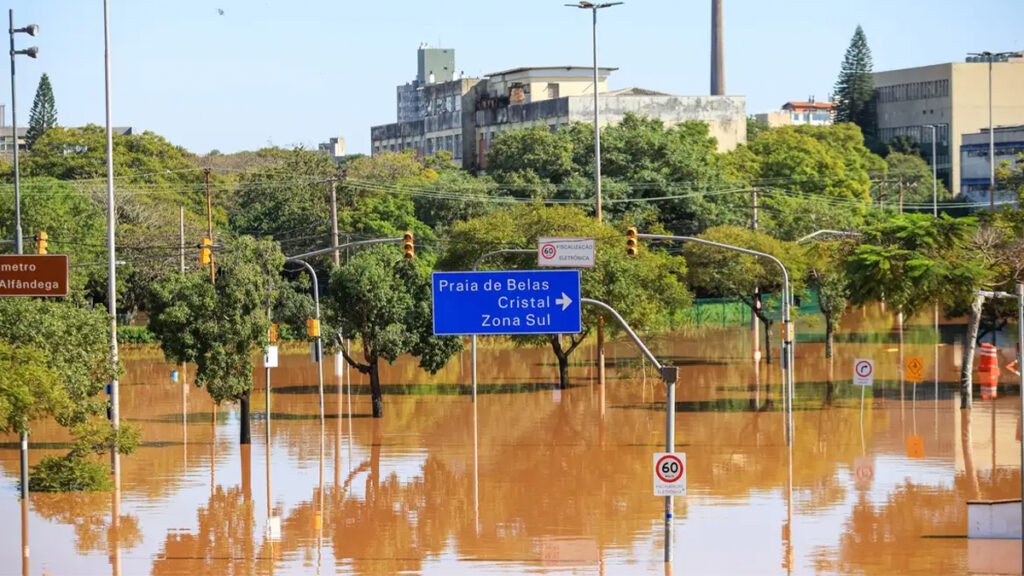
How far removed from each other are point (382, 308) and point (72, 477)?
51.8 feet

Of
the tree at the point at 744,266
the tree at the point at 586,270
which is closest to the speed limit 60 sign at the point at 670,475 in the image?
the tree at the point at 586,270

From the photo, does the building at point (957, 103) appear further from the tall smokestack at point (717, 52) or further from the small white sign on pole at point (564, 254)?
the small white sign on pole at point (564, 254)

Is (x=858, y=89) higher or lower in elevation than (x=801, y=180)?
higher

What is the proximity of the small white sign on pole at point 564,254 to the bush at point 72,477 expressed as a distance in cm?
1432

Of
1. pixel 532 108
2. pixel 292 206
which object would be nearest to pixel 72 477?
pixel 292 206

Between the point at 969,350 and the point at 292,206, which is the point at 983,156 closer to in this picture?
the point at 292,206

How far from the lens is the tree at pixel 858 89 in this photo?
152 m

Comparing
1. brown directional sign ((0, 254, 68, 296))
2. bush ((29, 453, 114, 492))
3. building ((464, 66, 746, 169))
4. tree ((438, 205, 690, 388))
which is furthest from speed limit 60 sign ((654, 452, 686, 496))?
building ((464, 66, 746, 169))

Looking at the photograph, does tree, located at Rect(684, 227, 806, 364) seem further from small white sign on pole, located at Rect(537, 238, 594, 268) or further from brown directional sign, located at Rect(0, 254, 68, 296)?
brown directional sign, located at Rect(0, 254, 68, 296)

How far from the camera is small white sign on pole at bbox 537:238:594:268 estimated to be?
44625mm

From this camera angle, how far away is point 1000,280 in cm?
5075

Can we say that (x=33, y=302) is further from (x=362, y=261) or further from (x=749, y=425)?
(x=749, y=425)

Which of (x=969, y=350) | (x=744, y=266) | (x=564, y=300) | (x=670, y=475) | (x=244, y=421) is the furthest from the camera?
(x=744, y=266)

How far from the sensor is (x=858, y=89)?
15238 cm
